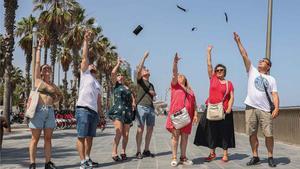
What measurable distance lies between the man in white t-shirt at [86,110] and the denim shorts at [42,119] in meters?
0.47

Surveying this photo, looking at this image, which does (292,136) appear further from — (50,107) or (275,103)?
(50,107)

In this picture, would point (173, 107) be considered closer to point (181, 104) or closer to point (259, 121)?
point (181, 104)

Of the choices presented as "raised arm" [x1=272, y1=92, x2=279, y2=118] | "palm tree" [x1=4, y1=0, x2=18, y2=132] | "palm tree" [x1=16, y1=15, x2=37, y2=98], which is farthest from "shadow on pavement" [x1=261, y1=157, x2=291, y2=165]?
"palm tree" [x1=16, y1=15, x2=37, y2=98]

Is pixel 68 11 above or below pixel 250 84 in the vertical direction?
above

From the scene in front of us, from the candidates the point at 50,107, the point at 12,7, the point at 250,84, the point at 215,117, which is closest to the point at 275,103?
the point at 250,84

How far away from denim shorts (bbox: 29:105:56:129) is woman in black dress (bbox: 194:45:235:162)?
118 inches

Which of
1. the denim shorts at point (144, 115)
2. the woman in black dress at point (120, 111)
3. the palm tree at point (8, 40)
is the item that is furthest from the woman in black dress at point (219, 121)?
the palm tree at point (8, 40)

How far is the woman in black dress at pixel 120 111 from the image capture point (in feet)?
30.0

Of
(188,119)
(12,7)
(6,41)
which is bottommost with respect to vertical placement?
(188,119)

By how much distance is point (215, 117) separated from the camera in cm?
873

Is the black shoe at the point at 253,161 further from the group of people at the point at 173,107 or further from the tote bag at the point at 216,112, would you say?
the tote bag at the point at 216,112

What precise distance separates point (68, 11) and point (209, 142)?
86.0ft

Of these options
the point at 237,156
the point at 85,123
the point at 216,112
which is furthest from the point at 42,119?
the point at 237,156

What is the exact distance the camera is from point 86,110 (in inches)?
314
